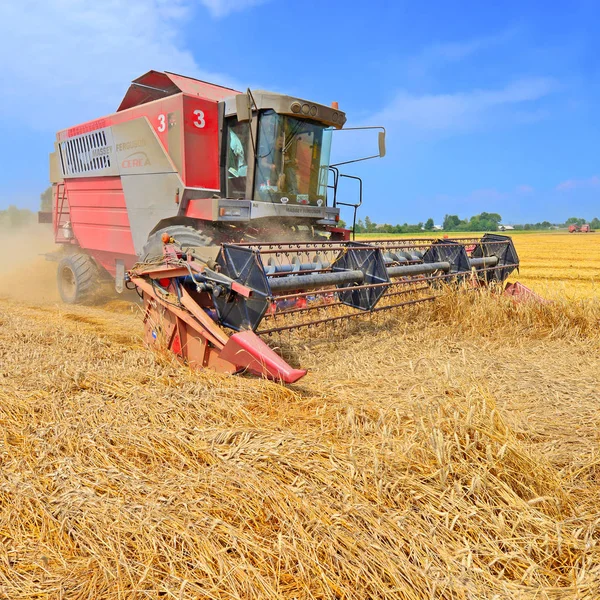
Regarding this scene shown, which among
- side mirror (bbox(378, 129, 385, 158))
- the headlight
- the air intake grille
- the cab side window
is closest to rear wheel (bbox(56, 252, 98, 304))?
the air intake grille

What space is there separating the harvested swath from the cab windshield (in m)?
3.32

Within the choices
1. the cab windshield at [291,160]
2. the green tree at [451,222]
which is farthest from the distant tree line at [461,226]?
the cab windshield at [291,160]

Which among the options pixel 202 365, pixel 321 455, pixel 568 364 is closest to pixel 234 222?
pixel 202 365

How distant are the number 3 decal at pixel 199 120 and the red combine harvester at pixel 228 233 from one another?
0.05 ft

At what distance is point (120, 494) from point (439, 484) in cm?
113

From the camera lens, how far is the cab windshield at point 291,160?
5672 millimetres

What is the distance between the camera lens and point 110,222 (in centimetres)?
728

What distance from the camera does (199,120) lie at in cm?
577

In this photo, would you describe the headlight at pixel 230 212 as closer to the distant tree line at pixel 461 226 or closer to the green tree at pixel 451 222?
the distant tree line at pixel 461 226

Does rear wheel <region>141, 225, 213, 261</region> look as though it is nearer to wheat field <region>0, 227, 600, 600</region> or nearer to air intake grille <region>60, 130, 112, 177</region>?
wheat field <region>0, 227, 600, 600</region>

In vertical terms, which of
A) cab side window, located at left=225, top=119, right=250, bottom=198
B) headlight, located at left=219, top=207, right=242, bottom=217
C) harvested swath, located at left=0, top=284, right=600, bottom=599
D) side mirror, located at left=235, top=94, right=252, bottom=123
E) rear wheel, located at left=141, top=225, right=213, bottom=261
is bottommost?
harvested swath, located at left=0, top=284, right=600, bottom=599

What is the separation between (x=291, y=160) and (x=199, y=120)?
3.74 ft

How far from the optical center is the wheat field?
1.44 metres

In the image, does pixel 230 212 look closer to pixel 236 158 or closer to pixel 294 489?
pixel 236 158
